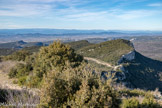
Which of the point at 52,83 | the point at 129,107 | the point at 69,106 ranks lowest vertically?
the point at 129,107

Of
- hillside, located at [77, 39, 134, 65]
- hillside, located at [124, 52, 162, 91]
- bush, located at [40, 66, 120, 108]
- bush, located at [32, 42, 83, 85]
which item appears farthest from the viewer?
hillside, located at [77, 39, 134, 65]

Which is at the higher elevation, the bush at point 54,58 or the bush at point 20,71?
the bush at point 54,58

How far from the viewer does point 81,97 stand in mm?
4352

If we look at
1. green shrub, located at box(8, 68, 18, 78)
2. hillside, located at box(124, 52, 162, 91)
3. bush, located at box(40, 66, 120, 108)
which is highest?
bush, located at box(40, 66, 120, 108)

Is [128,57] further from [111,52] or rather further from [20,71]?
[20,71]

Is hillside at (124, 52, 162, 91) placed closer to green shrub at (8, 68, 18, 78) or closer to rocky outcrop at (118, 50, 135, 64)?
rocky outcrop at (118, 50, 135, 64)

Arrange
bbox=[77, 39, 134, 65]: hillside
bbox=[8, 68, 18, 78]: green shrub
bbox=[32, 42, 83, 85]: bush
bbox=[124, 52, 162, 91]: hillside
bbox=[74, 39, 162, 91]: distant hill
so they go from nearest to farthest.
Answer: bbox=[32, 42, 83, 85]: bush
bbox=[8, 68, 18, 78]: green shrub
bbox=[74, 39, 162, 91]: distant hill
bbox=[124, 52, 162, 91]: hillside
bbox=[77, 39, 134, 65]: hillside

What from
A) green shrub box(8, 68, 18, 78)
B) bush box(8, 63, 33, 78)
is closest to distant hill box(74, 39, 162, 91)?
bush box(8, 63, 33, 78)

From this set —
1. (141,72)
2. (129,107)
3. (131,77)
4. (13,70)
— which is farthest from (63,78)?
(141,72)

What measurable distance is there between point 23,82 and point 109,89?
7.90 m

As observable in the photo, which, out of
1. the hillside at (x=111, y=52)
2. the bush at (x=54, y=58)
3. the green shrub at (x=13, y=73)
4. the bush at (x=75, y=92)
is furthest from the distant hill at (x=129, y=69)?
the bush at (x=75, y=92)

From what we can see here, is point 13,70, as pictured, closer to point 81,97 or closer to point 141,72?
point 81,97

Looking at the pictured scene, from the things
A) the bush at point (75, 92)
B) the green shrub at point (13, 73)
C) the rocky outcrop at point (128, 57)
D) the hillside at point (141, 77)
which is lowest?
the hillside at point (141, 77)

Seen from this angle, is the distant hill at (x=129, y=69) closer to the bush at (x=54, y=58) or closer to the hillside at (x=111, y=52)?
the hillside at (x=111, y=52)
